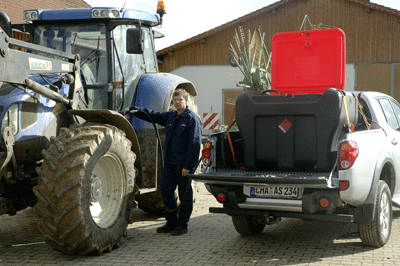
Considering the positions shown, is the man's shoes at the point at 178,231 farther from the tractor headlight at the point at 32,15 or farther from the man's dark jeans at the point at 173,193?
the tractor headlight at the point at 32,15

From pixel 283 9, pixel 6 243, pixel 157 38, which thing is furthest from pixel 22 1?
pixel 6 243

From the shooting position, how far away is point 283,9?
26.1m

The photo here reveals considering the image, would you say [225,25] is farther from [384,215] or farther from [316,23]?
[384,215]

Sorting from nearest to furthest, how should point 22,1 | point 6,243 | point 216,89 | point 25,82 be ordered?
point 25,82, point 6,243, point 22,1, point 216,89

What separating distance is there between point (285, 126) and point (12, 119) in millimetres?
2950

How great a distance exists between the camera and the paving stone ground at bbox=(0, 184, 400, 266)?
567 cm

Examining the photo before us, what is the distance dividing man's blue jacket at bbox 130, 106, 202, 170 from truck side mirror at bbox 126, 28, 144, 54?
743 millimetres

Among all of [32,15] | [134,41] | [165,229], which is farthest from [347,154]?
[32,15]

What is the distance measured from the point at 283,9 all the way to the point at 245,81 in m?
9.75

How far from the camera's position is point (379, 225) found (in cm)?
600

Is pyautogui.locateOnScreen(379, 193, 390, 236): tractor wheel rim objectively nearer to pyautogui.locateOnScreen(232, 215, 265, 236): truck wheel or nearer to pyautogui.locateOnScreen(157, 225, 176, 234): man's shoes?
pyautogui.locateOnScreen(232, 215, 265, 236): truck wheel

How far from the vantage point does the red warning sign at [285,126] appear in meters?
6.15

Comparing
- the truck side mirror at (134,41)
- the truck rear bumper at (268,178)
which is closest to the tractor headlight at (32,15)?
the truck side mirror at (134,41)

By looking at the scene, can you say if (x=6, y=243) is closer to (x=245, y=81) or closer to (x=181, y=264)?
(x=181, y=264)
